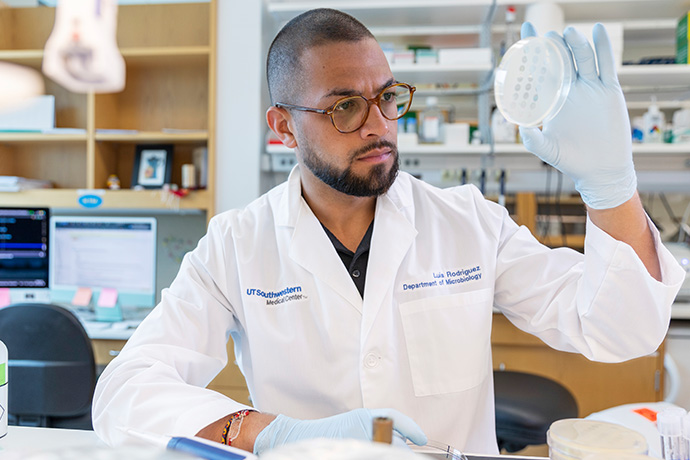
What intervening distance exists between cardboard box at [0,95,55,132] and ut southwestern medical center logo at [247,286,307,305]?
6.65 feet

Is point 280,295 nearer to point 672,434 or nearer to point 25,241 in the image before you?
point 672,434

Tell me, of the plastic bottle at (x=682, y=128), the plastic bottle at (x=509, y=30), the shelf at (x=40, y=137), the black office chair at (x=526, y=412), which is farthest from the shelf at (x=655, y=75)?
the shelf at (x=40, y=137)

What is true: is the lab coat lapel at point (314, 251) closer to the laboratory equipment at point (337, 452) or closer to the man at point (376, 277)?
the man at point (376, 277)

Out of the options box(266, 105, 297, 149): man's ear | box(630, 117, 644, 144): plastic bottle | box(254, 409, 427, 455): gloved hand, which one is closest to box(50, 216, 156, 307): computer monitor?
box(266, 105, 297, 149): man's ear

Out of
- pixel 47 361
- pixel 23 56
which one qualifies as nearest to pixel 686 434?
pixel 47 361

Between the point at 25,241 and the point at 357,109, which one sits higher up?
the point at 357,109

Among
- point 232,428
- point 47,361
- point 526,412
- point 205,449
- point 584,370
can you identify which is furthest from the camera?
point 584,370

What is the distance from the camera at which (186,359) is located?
1032 mm

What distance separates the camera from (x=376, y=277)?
3.78ft

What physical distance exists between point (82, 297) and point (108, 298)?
5.1 inches

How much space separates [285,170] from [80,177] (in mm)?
1108

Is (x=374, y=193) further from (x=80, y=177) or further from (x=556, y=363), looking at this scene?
(x=80, y=177)

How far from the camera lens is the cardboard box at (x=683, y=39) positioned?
2324 millimetres

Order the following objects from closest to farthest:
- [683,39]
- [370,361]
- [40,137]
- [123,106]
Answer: [370,361] < [683,39] < [40,137] < [123,106]
